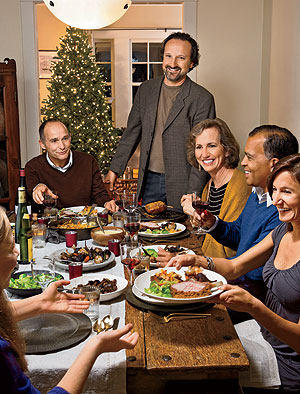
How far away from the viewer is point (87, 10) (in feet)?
8.85

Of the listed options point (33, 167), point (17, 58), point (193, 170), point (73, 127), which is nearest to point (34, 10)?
point (17, 58)

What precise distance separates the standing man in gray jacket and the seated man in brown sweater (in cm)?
17

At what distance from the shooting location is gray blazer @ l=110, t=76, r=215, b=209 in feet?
11.4

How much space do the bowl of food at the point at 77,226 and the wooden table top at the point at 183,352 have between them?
0.87m

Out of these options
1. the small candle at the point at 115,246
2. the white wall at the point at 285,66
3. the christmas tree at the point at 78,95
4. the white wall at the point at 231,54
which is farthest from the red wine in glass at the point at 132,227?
the christmas tree at the point at 78,95

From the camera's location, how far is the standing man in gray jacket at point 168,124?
344cm

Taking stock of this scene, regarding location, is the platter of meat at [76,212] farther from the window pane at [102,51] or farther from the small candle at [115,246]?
the window pane at [102,51]

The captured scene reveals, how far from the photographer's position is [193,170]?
3242mm

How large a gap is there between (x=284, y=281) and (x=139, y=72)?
630 centimetres

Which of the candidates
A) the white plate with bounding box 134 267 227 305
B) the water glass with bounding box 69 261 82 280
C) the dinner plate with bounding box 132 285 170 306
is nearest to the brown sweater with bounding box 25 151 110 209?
the water glass with bounding box 69 261 82 280

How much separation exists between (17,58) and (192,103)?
81.5 inches

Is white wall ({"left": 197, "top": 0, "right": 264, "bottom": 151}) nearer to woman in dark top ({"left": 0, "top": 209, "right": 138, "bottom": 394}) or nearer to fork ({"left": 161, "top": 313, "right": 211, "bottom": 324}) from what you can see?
fork ({"left": 161, "top": 313, "right": 211, "bottom": 324})

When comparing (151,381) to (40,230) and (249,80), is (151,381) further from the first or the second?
(249,80)

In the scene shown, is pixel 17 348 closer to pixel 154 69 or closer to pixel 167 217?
pixel 167 217
